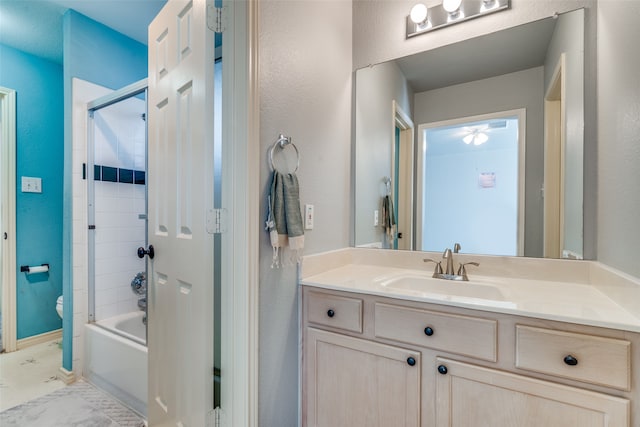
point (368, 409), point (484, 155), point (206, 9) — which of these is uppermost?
point (206, 9)

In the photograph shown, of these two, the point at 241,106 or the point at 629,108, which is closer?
the point at 629,108

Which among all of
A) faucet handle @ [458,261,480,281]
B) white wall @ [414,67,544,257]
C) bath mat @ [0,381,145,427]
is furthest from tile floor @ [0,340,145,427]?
white wall @ [414,67,544,257]

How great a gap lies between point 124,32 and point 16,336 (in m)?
2.57

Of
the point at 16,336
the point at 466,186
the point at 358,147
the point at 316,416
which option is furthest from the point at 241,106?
the point at 16,336

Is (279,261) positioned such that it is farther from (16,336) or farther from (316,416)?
(16,336)

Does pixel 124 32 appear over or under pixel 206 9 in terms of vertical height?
over

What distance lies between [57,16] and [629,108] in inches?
127

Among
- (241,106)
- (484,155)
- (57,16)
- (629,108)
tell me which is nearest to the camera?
(629,108)

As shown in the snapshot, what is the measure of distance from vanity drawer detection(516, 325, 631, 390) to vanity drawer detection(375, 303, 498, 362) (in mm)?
84

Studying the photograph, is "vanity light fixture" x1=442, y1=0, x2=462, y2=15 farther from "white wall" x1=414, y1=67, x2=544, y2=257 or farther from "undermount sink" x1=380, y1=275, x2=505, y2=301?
"undermount sink" x1=380, y1=275, x2=505, y2=301

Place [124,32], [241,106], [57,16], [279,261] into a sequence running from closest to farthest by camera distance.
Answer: [241,106] → [279,261] → [57,16] → [124,32]

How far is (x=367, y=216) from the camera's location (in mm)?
1756

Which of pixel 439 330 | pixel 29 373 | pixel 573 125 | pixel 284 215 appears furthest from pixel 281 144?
pixel 29 373

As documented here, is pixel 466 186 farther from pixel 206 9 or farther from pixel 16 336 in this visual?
pixel 16 336
